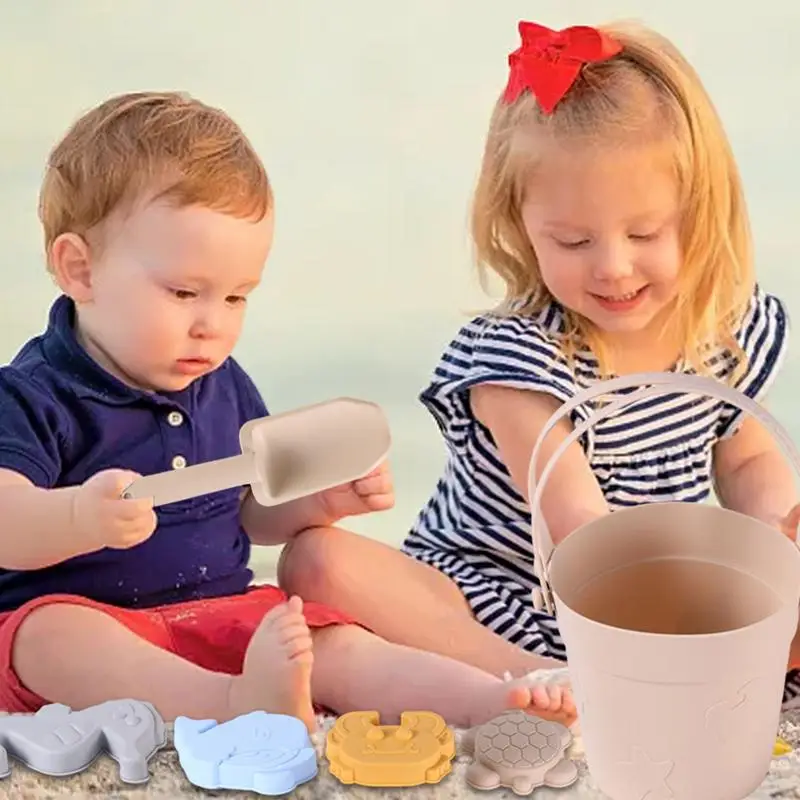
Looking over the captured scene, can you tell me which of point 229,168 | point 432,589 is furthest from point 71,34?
point 432,589

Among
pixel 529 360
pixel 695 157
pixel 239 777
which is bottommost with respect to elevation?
pixel 239 777

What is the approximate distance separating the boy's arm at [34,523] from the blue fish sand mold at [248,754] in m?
0.14

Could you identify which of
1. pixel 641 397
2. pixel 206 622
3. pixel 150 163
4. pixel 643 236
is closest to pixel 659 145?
pixel 643 236

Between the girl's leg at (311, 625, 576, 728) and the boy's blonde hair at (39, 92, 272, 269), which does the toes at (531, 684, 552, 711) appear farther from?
the boy's blonde hair at (39, 92, 272, 269)

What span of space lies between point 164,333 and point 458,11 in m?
0.29

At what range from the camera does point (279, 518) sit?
1000 mm

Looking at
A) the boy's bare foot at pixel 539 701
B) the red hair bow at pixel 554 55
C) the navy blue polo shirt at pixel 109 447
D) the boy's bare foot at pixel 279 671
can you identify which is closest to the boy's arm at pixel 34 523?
the navy blue polo shirt at pixel 109 447

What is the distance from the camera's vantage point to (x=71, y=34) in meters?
0.94

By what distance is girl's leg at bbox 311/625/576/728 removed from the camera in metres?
0.82

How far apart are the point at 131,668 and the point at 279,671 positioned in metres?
0.10

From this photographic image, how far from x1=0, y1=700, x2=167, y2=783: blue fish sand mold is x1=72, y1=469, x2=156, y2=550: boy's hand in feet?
0.32

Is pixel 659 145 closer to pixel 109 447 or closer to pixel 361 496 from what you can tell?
pixel 361 496

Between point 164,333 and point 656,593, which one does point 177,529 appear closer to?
point 164,333

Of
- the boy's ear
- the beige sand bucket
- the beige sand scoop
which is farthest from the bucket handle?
the boy's ear
